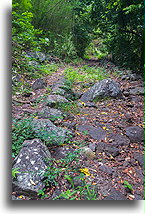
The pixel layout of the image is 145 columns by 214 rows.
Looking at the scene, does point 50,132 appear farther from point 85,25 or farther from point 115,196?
point 85,25

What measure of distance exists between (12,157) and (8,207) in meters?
0.33

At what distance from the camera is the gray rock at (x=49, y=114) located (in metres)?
1.90

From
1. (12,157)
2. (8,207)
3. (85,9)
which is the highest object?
(85,9)

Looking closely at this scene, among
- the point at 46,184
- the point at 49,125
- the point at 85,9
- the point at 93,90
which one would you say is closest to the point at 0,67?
the point at 49,125

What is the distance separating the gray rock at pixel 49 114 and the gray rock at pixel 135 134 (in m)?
0.80

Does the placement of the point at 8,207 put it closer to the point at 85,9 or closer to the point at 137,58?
the point at 137,58

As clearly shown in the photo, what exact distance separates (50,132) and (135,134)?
960 mm

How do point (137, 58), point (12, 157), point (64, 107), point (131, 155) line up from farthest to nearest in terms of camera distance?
point (137, 58) < point (64, 107) < point (131, 155) < point (12, 157)

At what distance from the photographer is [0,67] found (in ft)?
4.90

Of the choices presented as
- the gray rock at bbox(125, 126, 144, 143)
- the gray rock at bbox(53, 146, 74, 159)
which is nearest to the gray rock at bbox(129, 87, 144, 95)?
the gray rock at bbox(125, 126, 144, 143)

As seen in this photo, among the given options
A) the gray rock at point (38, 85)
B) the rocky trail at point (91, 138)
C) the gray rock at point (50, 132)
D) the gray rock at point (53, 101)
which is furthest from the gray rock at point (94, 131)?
the gray rock at point (38, 85)

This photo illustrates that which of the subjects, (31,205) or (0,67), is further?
(0,67)

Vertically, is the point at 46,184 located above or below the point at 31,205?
above

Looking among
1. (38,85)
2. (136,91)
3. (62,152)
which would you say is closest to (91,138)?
(62,152)
